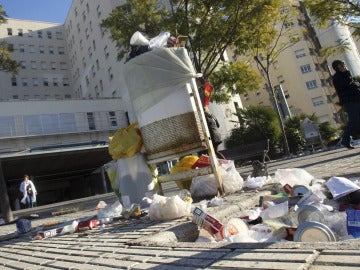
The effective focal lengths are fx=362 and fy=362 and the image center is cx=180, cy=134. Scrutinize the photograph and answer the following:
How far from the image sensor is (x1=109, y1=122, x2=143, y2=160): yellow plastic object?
17.9 feet

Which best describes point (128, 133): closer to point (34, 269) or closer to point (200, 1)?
point (34, 269)

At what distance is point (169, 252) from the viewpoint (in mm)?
2256

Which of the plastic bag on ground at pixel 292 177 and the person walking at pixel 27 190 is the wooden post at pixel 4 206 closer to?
the plastic bag on ground at pixel 292 177

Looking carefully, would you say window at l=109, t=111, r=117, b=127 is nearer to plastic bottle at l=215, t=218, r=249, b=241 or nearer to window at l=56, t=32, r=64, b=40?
window at l=56, t=32, r=64, b=40

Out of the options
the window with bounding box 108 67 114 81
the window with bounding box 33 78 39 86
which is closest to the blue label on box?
the window with bounding box 108 67 114 81

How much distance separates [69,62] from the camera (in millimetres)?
63938

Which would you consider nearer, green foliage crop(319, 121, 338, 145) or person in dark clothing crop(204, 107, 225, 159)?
person in dark clothing crop(204, 107, 225, 159)

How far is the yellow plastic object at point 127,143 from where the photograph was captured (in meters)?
5.46

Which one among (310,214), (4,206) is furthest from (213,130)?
(4,206)

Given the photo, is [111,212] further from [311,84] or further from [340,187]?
[311,84]

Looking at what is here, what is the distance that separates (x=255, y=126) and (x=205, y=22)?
14664 millimetres

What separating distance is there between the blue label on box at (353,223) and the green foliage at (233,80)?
1537 centimetres

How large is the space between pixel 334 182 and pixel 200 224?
1224 millimetres

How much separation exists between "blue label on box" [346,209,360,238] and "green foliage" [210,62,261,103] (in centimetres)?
1537
